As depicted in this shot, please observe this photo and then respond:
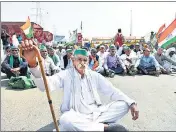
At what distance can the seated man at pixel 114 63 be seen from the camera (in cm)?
1098

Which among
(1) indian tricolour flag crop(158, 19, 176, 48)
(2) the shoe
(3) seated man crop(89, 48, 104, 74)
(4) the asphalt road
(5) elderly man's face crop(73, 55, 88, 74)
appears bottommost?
(4) the asphalt road

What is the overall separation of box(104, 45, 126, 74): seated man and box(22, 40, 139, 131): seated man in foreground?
6.47 metres

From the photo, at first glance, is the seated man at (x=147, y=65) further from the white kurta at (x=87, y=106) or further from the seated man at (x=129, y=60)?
the white kurta at (x=87, y=106)

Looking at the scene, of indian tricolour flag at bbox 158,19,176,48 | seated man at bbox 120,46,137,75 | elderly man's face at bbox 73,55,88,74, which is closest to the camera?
elderly man's face at bbox 73,55,88,74

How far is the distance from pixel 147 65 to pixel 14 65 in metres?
5.02

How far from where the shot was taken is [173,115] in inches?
212

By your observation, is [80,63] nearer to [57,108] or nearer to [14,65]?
[57,108]

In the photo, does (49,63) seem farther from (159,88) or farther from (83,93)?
(83,93)

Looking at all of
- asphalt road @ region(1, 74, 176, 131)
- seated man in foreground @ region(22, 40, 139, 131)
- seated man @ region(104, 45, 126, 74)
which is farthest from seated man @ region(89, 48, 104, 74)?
seated man in foreground @ region(22, 40, 139, 131)

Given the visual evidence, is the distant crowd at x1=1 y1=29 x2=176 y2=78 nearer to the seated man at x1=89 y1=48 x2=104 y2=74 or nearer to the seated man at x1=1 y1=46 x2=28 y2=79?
the seated man at x1=89 y1=48 x2=104 y2=74

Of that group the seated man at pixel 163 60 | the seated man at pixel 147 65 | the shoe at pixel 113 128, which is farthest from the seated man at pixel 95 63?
the shoe at pixel 113 128

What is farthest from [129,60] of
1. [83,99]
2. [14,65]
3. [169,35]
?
[83,99]

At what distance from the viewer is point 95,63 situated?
11.1 meters

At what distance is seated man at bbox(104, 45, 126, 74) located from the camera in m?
11.0
